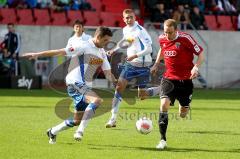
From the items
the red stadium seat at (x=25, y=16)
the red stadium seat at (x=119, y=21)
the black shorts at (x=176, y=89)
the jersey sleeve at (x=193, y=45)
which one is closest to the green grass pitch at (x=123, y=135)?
the black shorts at (x=176, y=89)

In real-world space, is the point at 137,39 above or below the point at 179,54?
above

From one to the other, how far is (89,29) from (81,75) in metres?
16.6

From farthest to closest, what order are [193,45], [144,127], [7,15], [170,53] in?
[7,15] < [144,127] < [170,53] < [193,45]

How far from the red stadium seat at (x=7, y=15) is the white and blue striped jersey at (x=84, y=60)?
57.1 feet

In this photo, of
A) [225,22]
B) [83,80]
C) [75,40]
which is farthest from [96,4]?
[83,80]

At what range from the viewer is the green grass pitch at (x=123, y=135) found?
440 inches

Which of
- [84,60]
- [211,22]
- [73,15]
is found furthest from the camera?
[211,22]

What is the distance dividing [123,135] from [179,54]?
2.00 metres

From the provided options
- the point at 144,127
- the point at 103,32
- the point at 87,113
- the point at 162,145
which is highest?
the point at 103,32

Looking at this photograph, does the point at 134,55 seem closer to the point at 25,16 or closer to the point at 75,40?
the point at 75,40

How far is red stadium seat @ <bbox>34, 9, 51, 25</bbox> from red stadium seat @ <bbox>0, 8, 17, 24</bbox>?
0.92 metres

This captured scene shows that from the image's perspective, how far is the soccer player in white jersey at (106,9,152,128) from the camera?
51.8ft

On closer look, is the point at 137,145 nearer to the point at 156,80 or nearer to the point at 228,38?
the point at 156,80

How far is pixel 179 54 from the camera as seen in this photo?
1270 cm
